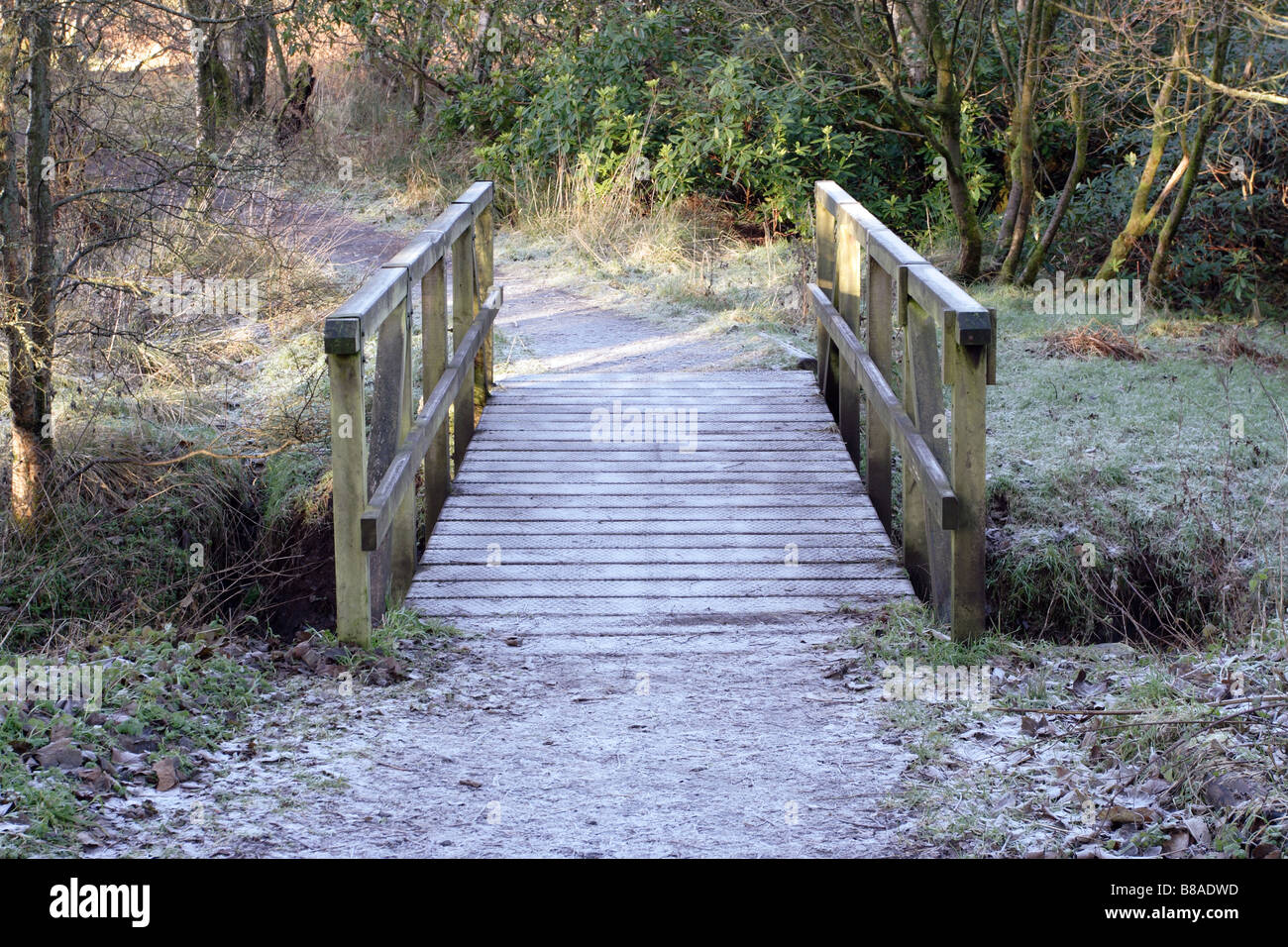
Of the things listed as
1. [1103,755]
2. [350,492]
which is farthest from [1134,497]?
[350,492]

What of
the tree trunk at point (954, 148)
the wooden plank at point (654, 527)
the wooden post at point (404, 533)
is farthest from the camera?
the tree trunk at point (954, 148)

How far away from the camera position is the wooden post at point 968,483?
4.56 metres

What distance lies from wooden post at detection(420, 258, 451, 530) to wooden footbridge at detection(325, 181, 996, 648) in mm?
12

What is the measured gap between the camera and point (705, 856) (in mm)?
3270

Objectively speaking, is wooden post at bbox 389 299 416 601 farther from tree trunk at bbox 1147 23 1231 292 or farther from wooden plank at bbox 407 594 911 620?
tree trunk at bbox 1147 23 1231 292

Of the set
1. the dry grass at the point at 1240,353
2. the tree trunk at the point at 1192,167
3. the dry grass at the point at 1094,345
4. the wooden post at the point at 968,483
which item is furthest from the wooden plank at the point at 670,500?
the tree trunk at the point at 1192,167

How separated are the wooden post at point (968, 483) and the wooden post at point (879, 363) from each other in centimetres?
156

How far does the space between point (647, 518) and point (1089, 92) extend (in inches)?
293

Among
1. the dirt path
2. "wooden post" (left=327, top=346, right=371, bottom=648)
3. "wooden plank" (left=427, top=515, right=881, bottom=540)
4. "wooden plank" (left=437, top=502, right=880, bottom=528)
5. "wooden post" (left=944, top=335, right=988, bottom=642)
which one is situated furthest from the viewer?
"wooden plank" (left=437, top=502, right=880, bottom=528)

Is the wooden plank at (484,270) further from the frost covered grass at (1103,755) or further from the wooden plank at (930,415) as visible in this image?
the frost covered grass at (1103,755)

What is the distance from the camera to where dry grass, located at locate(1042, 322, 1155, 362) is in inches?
360

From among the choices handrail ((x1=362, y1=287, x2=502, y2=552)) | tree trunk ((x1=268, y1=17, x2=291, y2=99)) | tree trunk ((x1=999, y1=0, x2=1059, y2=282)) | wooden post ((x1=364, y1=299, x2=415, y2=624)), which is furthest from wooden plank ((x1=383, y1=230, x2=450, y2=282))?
tree trunk ((x1=268, y1=17, x2=291, y2=99))

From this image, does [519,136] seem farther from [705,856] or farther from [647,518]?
[705,856]
